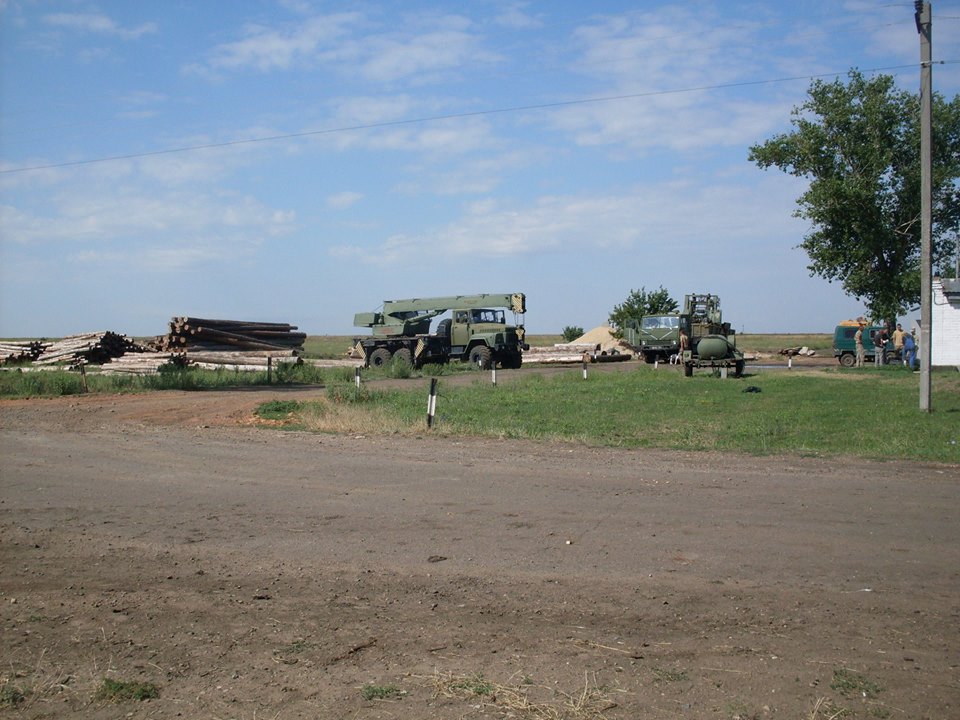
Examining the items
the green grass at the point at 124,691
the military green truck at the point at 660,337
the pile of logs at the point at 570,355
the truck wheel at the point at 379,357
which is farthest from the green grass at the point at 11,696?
the pile of logs at the point at 570,355

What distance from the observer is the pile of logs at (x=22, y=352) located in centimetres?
3456

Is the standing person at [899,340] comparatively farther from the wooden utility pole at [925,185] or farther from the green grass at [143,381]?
the green grass at [143,381]

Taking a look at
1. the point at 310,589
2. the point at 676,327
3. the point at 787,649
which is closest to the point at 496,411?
the point at 310,589

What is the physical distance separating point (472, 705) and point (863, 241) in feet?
160

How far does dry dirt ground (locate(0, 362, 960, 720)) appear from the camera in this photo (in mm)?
4703

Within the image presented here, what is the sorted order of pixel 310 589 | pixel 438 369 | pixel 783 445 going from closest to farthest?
pixel 310 589, pixel 783 445, pixel 438 369

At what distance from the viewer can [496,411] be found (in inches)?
747

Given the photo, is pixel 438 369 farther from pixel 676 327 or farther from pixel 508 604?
pixel 508 604

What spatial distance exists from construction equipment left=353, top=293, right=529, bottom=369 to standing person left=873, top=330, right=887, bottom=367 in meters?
15.0

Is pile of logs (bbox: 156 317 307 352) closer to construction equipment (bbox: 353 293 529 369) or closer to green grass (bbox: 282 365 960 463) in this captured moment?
construction equipment (bbox: 353 293 529 369)

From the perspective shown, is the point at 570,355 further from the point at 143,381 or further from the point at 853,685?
the point at 853,685

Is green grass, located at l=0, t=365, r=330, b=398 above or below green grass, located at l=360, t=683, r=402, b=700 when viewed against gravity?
above

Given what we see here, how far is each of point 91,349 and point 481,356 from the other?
48.4ft

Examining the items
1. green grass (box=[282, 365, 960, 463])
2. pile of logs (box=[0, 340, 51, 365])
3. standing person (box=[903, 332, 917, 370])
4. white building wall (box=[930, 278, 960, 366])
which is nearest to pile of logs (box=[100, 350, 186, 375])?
pile of logs (box=[0, 340, 51, 365])
